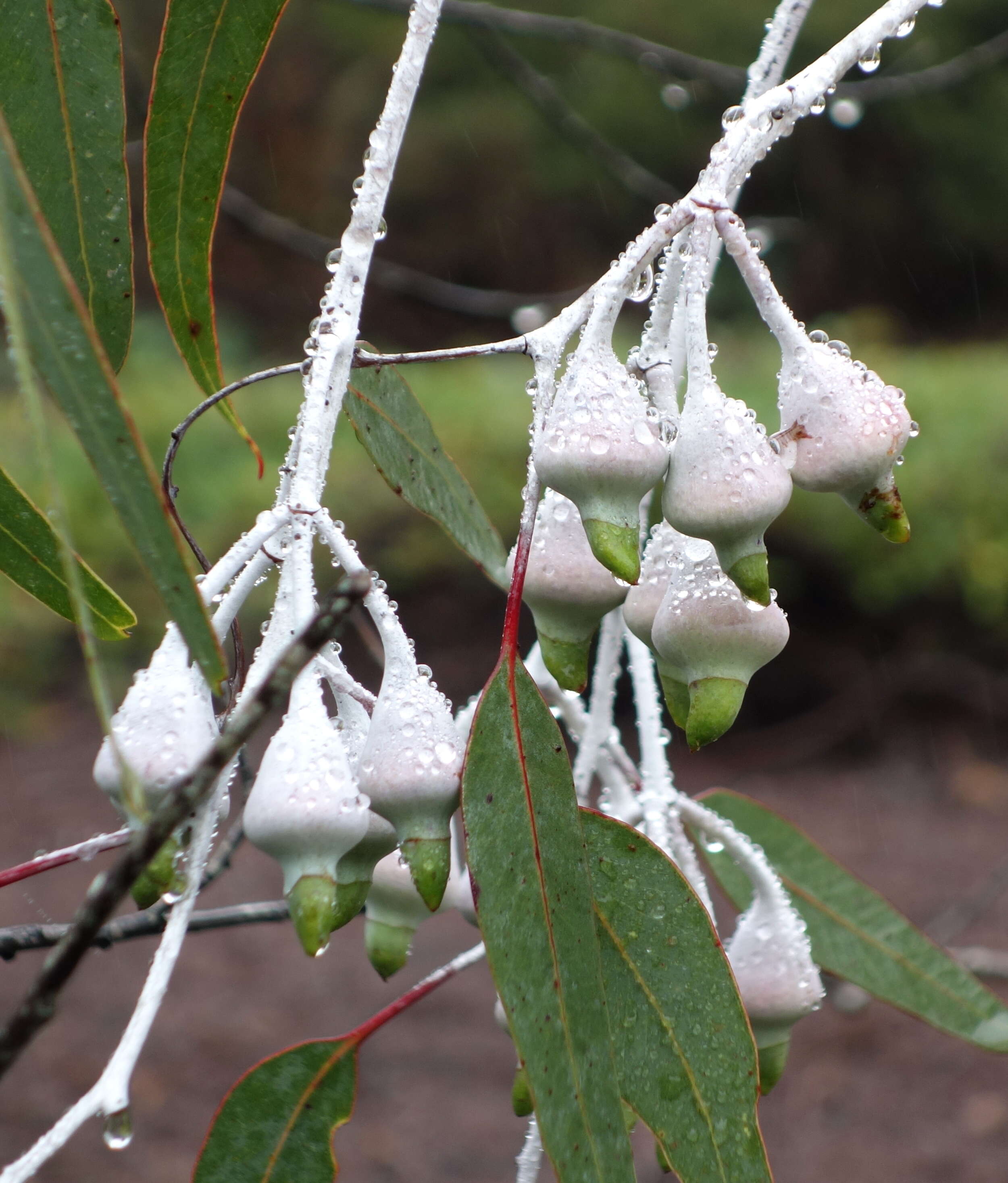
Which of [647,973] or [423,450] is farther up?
[423,450]

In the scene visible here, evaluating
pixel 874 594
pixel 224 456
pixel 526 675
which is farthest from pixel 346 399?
pixel 224 456

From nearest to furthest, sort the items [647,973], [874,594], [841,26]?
[647,973] → [874,594] → [841,26]

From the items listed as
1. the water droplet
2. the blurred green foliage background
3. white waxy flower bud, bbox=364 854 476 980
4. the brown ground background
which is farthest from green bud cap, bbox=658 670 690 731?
the blurred green foliage background

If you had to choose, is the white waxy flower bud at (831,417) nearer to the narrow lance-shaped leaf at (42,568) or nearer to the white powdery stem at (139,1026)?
the white powdery stem at (139,1026)

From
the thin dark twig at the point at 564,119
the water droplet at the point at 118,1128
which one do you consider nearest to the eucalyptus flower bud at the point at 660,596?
the water droplet at the point at 118,1128

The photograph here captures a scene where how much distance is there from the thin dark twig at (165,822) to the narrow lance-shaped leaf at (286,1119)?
0.27 m

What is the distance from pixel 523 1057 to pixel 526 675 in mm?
134

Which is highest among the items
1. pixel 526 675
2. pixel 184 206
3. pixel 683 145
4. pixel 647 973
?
pixel 683 145

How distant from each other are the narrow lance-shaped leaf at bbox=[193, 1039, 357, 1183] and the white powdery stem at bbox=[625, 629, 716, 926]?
0.61ft

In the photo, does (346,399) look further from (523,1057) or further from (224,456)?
(224,456)

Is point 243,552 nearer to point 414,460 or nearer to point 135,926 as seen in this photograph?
point 414,460

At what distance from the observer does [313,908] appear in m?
0.36

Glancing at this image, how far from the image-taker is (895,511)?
1.34ft

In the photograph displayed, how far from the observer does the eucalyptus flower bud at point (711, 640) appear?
398mm
